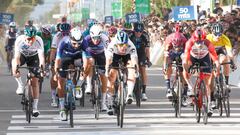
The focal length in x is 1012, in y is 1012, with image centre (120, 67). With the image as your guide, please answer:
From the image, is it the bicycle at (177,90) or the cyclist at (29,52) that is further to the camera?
the bicycle at (177,90)

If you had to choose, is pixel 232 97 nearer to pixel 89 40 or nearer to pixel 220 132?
pixel 89 40

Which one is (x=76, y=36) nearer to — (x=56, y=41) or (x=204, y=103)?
(x=204, y=103)

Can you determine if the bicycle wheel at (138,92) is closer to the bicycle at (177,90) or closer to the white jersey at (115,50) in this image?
the bicycle at (177,90)

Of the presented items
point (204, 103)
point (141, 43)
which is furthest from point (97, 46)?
point (141, 43)

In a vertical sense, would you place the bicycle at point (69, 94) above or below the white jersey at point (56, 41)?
below

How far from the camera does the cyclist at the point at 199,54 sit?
1866 centimetres

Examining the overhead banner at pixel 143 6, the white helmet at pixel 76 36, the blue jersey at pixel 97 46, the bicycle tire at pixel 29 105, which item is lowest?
the bicycle tire at pixel 29 105

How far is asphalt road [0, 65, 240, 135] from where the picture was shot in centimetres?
1720

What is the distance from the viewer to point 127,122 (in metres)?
19.0

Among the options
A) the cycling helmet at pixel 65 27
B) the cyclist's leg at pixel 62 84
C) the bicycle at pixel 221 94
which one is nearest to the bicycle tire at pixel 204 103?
the bicycle at pixel 221 94

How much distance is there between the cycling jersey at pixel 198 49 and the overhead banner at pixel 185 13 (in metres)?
22.6

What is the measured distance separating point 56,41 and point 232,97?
5785mm

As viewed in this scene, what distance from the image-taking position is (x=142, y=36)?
79.0ft

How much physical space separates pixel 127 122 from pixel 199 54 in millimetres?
1865
